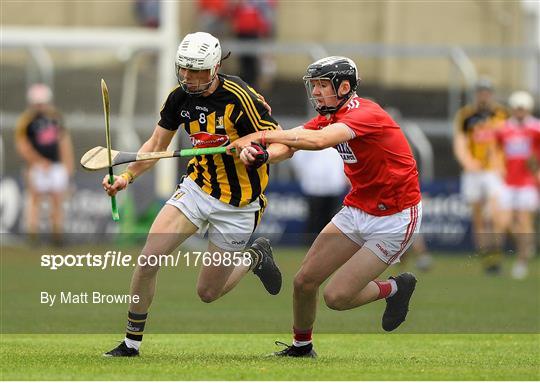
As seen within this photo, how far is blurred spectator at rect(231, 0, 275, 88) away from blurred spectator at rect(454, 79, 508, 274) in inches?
150

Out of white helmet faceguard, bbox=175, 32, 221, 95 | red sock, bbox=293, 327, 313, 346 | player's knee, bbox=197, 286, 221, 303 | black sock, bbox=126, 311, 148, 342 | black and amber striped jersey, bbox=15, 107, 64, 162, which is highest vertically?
white helmet faceguard, bbox=175, 32, 221, 95

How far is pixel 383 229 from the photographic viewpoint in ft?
29.8

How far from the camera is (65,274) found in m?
13.3

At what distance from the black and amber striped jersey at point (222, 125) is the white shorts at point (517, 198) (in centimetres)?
901

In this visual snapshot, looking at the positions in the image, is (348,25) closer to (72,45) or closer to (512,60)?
(512,60)

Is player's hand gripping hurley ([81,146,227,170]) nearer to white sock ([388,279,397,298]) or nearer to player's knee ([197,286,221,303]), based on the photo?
player's knee ([197,286,221,303])

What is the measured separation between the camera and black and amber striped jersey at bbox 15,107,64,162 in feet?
64.1

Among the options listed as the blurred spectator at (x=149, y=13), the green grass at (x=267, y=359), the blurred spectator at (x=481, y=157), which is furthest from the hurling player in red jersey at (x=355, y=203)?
the blurred spectator at (x=149, y=13)

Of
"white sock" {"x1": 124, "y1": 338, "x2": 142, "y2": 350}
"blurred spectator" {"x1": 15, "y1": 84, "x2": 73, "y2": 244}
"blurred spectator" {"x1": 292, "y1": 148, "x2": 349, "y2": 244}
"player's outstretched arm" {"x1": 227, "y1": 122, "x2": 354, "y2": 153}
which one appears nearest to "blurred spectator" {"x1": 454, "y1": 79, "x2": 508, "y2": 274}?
"blurred spectator" {"x1": 292, "y1": 148, "x2": 349, "y2": 244}

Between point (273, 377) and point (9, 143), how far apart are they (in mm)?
12671

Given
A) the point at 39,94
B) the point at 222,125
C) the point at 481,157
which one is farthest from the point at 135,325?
the point at 39,94

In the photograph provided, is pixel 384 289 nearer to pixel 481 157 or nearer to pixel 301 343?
pixel 301 343

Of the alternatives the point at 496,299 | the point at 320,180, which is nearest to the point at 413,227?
the point at 496,299

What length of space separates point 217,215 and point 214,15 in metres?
11.9
